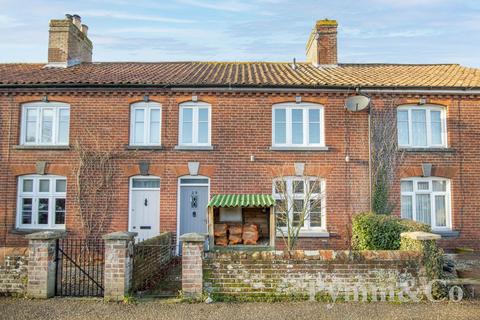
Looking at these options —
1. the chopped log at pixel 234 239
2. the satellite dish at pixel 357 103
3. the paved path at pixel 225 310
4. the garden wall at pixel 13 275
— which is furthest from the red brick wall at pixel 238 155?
the paved path at pixel 225 310

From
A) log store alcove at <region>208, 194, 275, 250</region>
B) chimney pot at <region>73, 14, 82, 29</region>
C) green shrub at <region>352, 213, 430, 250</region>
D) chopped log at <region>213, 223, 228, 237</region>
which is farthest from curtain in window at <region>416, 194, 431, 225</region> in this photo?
chimney pot at <region>73, 14, 82, 29</region>

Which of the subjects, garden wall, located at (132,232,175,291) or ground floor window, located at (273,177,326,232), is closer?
garden wall, located at (132,232,175,291)

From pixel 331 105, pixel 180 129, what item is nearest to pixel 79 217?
pixel 180 129

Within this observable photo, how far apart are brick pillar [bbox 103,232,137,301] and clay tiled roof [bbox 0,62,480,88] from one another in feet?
23.5

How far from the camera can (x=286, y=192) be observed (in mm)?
13531

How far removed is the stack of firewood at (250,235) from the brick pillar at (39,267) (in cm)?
507

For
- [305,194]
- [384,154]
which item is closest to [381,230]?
[305,194]

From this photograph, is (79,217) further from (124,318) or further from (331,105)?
(331,105)

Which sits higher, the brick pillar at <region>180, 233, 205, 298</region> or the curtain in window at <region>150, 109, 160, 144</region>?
the curtain in window at <region>150, 109, 160, 144</region>

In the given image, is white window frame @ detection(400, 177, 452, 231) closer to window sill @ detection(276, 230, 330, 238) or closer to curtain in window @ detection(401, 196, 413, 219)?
curtain in window @ detection(401, 196, 413, 219)

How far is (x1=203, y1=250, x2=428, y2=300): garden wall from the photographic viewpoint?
27.1 ft

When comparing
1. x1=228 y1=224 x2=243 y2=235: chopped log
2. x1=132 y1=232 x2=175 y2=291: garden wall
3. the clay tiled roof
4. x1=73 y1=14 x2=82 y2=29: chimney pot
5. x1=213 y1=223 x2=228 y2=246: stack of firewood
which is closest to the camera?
x1=132 y1=232 x2=175 y2=291: garden wall

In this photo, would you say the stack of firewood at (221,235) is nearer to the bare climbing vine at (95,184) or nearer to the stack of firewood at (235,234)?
the stack of firewood at (235,234)

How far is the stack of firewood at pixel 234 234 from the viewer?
1140 centimetres
